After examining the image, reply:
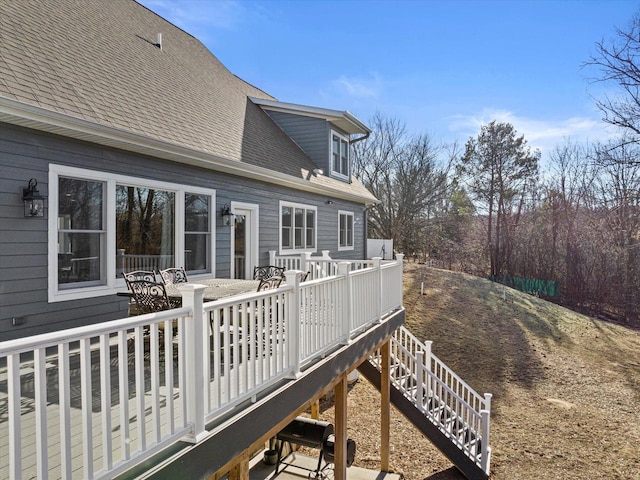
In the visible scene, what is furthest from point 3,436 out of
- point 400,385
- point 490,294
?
point 490,294

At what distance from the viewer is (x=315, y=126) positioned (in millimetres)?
11828

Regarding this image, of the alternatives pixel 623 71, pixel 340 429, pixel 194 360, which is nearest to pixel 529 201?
pixel 623 71

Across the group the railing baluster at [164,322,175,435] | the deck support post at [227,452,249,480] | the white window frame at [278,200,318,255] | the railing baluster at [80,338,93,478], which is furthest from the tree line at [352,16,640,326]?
the railing baluster at [80,338,93,478]

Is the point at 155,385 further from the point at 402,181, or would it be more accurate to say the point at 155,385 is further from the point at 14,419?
the point at 402,181

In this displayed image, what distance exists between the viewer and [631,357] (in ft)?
44.7

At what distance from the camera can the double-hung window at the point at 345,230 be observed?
12.6 m

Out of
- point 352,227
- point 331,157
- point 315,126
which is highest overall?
point 315,126

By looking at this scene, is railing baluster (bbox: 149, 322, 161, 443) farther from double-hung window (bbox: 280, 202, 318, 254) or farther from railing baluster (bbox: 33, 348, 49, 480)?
double-hung window (bbox: 280, 202, 318, 254)

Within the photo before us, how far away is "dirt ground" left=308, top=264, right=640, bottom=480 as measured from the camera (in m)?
8.11

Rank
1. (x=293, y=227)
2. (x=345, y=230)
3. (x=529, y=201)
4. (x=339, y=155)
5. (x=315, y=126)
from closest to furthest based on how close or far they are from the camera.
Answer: (x=293, y=227)
(x=315, y=126)
(x=339, y=155)
(x=345, y=230)
(x=529, y=201)

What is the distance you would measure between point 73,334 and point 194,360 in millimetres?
756

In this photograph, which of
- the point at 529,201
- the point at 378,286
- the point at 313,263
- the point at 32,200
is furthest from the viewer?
the point at 529,201

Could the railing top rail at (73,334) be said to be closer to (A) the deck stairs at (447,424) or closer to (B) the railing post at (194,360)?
(B) the railing post at (194,360)

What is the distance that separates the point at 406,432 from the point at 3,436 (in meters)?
8.46
